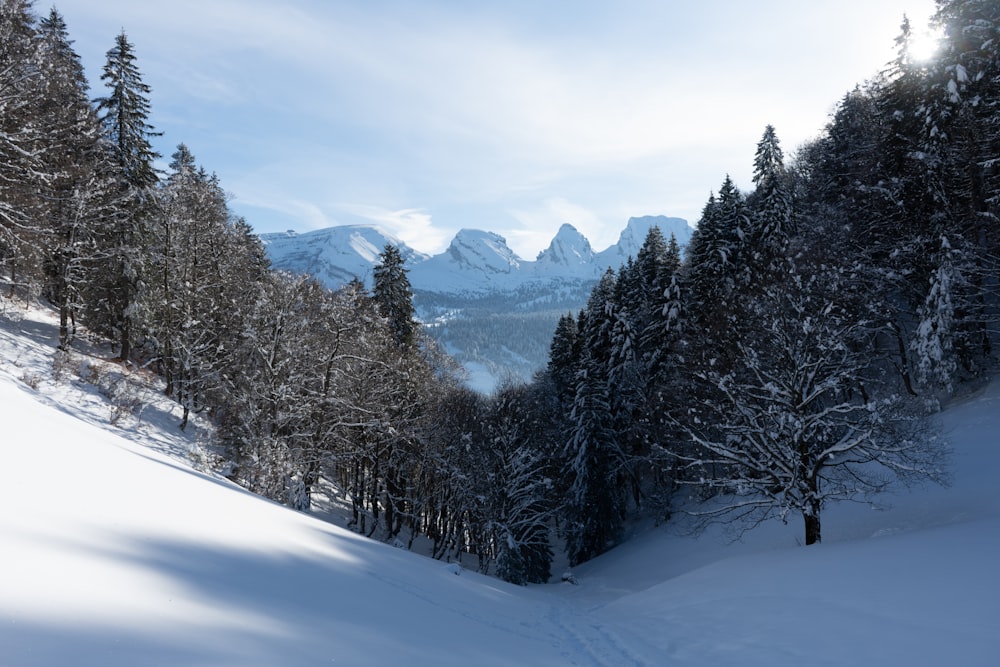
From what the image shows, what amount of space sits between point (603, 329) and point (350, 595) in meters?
31.9

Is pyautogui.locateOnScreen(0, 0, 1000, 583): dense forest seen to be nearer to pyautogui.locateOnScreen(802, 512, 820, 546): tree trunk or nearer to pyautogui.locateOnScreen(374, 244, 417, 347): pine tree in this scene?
pyautogui.locateOnScreen(802, 512, 820, 546): tree trunk

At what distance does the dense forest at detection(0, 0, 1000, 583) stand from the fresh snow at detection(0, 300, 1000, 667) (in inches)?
152

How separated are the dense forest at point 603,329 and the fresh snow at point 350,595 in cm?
387

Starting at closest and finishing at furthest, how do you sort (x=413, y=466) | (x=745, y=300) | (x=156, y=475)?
(x=156, y=475)
(x=745, y=300)
(x=413, y=466)

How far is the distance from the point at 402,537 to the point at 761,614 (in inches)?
1066

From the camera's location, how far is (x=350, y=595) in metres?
6.69

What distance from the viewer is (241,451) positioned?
2080 cm

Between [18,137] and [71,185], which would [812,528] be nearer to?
[18,137]

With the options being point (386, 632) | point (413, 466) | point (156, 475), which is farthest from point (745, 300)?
point (413, 466)

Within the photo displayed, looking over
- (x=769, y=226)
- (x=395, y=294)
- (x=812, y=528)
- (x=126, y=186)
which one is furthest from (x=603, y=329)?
(x=126, y=186)

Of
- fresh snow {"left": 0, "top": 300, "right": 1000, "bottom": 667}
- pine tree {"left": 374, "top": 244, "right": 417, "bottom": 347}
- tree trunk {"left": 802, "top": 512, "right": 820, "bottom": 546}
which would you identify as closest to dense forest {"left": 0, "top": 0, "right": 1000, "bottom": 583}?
tree trunk {"left": 802, "top": 512, "right": 820, "bottom": 546}

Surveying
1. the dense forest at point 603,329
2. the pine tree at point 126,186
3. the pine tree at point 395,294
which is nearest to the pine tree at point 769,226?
the dense forest at point 603,329

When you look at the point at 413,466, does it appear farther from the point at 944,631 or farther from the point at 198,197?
the point at 944,631

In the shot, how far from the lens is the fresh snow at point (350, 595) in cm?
370
